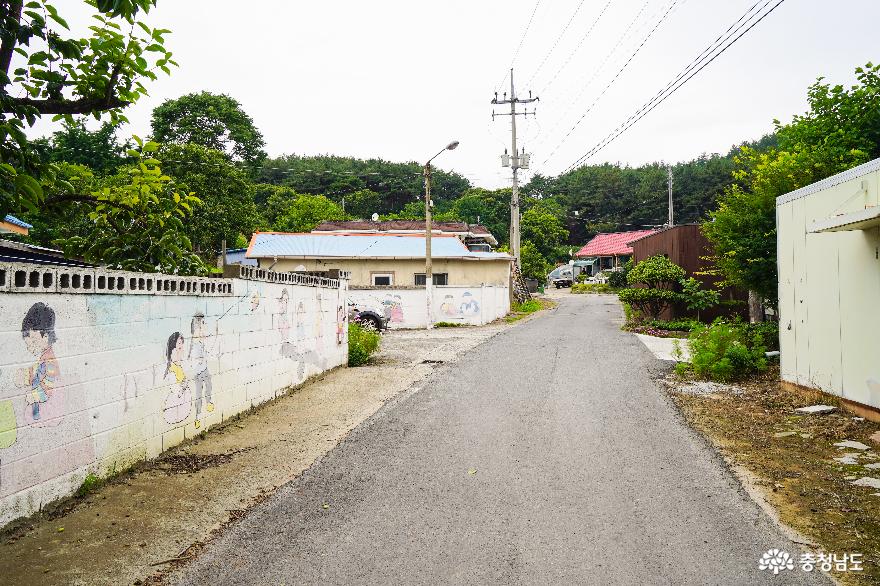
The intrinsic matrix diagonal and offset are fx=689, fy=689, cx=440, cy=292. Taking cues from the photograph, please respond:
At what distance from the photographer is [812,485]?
6.39 m

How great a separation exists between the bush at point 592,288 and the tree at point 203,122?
A: 101 feet

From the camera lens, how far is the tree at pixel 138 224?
6.65 m

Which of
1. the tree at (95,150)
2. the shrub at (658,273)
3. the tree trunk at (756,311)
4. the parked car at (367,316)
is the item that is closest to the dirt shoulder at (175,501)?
the parked car at (367,316)

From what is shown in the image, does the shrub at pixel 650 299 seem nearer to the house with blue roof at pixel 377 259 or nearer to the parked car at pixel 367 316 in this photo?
the house with blue roof at pixel 377 259

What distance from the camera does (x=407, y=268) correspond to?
→ 3644 centimetres

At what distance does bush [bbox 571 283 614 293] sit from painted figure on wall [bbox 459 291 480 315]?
2868 cm

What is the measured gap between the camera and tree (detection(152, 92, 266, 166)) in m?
48.8

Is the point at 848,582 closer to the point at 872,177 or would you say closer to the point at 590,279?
the point at 872,177

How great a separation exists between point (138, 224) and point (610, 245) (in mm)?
68578

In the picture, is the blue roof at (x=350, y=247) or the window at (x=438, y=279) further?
the window at (x=438, y=279)

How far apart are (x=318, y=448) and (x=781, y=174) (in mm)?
13178

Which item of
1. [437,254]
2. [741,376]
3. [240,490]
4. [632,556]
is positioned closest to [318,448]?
[240,490]

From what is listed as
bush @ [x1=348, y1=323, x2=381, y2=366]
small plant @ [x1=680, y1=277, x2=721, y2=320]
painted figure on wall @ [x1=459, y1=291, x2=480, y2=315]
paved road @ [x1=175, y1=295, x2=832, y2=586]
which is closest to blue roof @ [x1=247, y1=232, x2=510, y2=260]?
painted figure on wall @ [x1=459, y1=291, x2=480, y2=315]

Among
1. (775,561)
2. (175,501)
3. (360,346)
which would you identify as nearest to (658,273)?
(360,346)
